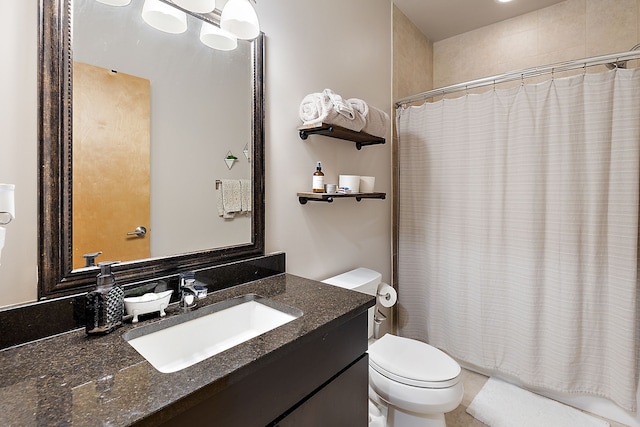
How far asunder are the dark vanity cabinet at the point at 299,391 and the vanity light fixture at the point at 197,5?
1.10 metres

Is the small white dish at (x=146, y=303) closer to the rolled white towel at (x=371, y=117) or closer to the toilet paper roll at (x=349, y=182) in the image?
the toilet paper roll at (x=349, y=182)

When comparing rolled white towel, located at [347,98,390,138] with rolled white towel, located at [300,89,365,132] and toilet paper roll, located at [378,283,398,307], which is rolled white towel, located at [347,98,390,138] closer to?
rolled white towel, located at [300,89,365,132]

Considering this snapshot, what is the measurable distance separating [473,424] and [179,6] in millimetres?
2343

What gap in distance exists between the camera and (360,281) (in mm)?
1714

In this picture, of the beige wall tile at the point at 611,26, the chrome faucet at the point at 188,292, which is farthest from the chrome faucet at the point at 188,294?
the beige wall tile at the point at 611,26

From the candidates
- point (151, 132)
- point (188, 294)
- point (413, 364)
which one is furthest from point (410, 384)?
point (151, 132)

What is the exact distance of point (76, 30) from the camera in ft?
2.90

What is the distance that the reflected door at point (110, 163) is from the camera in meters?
0.90

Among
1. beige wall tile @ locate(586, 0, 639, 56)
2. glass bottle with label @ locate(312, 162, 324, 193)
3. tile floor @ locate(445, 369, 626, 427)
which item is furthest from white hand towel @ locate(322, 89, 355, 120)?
beige wall tile @ locate(586, 0, 639, 56)

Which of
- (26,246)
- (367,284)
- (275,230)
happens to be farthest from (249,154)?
(367,284)

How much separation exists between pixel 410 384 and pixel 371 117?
1.33 m

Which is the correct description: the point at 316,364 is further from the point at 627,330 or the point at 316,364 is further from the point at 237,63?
the point at 627,330

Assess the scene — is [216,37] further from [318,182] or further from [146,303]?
[146,303]

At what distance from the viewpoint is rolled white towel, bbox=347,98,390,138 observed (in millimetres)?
1653
